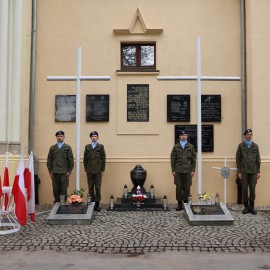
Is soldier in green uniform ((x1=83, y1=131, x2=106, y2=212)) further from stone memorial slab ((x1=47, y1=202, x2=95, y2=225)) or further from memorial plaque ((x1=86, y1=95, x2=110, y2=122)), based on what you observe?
memorial plaque ((x1=86, y1=95, x2=110, y2=122))

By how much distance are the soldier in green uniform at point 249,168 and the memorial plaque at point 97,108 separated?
337 centimetres

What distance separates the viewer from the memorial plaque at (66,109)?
31.9 ft

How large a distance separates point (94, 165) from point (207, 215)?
8.95 ft

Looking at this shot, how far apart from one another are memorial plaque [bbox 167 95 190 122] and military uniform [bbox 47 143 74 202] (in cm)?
269

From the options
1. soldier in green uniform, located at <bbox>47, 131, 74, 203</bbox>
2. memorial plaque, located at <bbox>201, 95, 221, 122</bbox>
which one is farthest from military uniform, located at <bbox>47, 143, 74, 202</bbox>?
memorial plaque, located at <bbox>201, 95, 221, 122</bbox>

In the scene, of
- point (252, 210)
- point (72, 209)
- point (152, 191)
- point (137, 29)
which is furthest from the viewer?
point (137, 29)

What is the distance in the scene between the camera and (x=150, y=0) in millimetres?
9922

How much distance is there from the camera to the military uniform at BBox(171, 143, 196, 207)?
8.45 m

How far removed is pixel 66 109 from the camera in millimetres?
9734

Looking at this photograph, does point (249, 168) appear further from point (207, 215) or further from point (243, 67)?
Answer: point (243, 67)

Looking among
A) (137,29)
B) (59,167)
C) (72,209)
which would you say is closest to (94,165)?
(59,167)

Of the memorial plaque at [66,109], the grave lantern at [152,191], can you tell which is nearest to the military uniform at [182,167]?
the grave lantern at [152,191]

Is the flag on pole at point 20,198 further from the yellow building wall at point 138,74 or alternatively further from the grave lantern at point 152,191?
the grave lantern at point 152,191

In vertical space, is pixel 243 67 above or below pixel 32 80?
above
